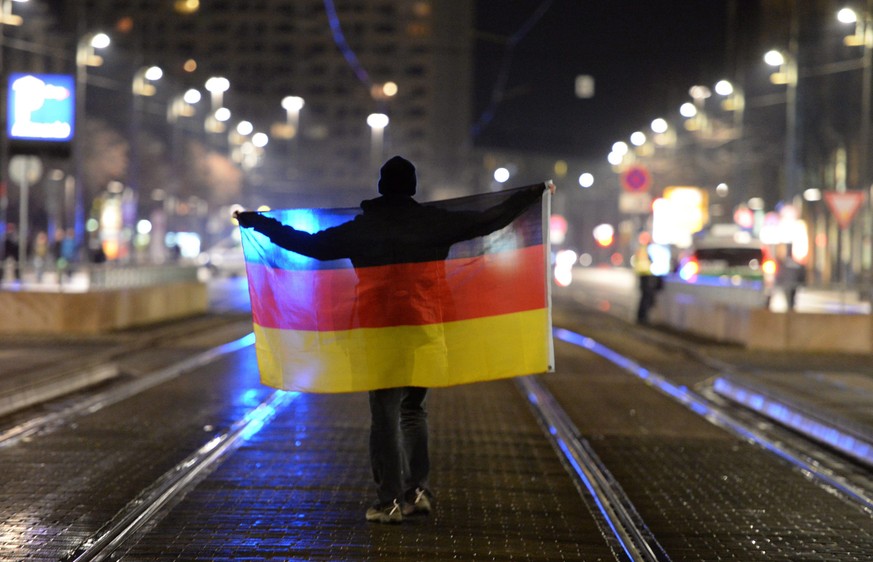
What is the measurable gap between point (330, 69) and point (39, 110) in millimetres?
128763

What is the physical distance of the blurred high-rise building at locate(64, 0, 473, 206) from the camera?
150 m

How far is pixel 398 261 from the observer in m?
7.23

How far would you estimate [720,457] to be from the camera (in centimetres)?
1066

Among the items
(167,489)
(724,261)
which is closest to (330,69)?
(724,261)

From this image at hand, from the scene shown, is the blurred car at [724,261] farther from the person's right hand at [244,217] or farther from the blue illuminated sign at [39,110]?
the person's right hand at [244,217]

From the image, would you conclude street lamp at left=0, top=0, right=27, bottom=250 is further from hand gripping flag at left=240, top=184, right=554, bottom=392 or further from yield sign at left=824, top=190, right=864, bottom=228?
hand gripping flag at left=240, top=184, right=554, bottom=392

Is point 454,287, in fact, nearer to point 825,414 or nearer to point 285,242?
point 285,242

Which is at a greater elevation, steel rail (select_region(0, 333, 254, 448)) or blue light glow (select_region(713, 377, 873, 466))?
steel rail (select_region(0, 333, 254, 448))

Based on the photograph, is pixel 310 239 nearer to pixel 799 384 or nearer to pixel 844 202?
pixel 799 384

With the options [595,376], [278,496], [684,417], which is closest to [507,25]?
[595,376]

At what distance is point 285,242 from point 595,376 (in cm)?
1103

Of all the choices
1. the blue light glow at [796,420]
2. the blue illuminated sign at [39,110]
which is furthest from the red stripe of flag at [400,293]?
the blue illuminated sign at [39,110]

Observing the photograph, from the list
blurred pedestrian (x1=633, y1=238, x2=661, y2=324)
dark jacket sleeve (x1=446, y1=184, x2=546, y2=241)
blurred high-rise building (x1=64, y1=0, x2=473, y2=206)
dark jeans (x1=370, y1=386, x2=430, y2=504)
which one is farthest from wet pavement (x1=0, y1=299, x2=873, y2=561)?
blurred high-rise building (x1=64, y1=0, x2=473, y2=206)

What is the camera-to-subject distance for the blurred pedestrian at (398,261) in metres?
7.14
